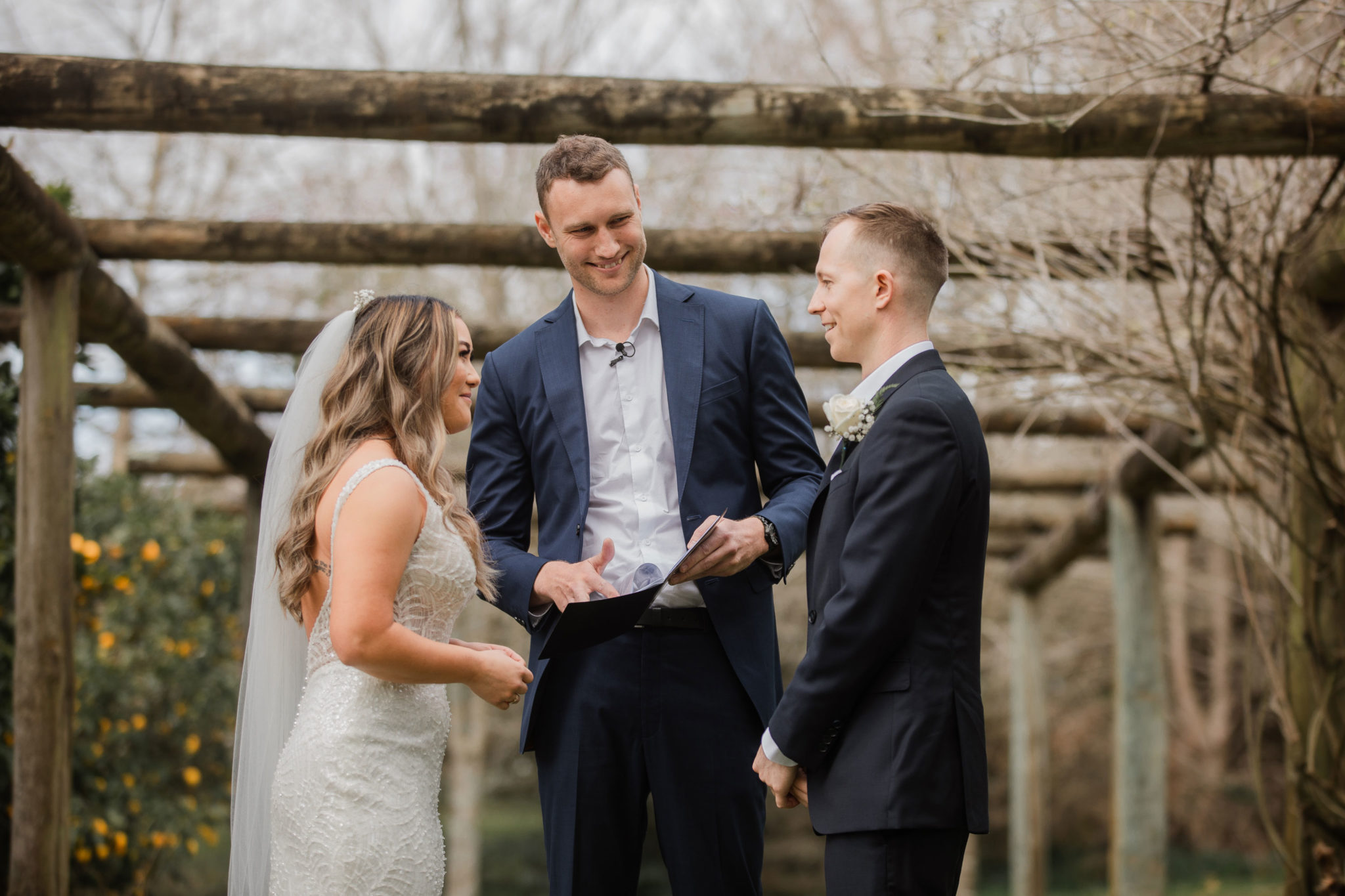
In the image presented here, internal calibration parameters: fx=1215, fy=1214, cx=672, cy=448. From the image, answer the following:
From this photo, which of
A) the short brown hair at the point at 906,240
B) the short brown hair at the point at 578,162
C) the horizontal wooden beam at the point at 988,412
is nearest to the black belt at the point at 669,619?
the short brown hair at the point at 906,240

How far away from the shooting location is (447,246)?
17.5 ft

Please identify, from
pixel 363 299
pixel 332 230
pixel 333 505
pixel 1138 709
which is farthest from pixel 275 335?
pixel 1138 709

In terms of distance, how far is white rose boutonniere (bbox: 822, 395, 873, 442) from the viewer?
247 centimetres

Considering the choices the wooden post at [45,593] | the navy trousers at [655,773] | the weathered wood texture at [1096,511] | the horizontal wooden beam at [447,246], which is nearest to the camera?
the navy trousers at [655,773]

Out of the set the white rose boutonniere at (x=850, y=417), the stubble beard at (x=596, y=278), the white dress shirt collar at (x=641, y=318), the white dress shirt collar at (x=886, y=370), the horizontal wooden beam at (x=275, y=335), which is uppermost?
the horizontal wooden beam at (x=275, y=335)

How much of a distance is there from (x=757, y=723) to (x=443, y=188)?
36.1ft

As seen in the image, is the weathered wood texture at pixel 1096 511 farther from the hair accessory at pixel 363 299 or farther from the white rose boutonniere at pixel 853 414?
the hair accessory at pixel 363 299

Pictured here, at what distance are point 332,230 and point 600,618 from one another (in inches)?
128

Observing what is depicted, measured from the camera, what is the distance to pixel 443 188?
512 inches

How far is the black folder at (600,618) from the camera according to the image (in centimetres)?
249

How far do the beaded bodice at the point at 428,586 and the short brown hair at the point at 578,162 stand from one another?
80 cm

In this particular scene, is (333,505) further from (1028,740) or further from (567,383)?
(1028,740)

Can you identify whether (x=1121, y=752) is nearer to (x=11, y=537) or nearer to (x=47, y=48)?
(x=11, y=537)

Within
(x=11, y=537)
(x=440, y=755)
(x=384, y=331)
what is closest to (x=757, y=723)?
(x=440, y=755)
